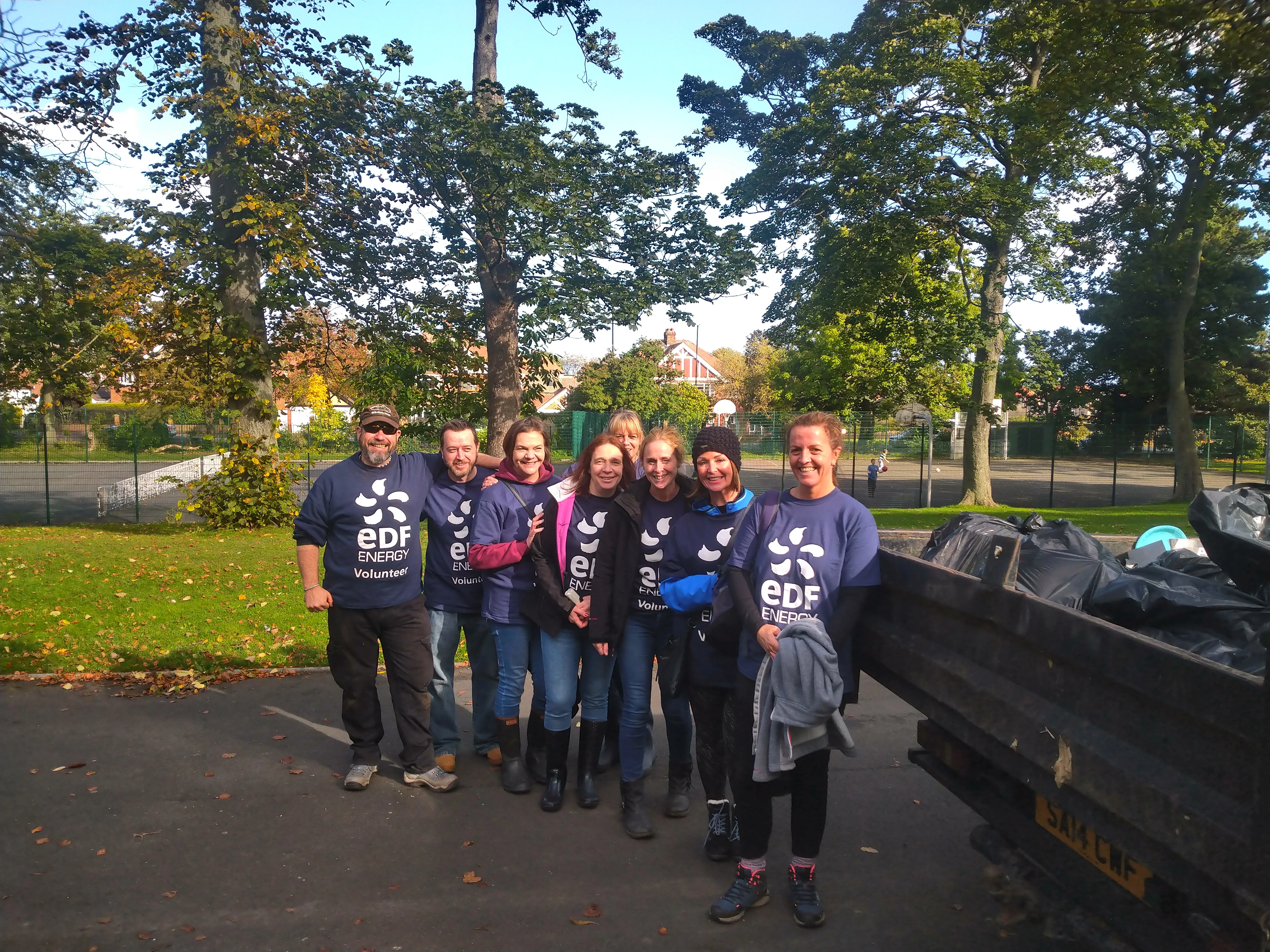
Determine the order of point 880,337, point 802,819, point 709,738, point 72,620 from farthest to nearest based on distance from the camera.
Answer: point 880,337 → point 72,620 → point 709,738 → point 802,819

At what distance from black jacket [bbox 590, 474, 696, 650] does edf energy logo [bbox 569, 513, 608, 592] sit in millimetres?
84

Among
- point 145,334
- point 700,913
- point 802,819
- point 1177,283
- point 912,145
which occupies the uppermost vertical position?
point 912,145

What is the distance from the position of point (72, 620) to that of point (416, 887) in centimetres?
556

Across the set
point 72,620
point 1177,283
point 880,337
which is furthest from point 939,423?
point 72,620

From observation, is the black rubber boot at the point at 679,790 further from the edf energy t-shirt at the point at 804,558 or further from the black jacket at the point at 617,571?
the edf energy t-shirt at the point at 804,558

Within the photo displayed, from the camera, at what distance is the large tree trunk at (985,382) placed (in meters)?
21.6

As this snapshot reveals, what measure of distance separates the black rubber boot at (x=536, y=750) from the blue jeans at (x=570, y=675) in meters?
0.30

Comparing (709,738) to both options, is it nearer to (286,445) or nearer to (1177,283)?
(286,445)

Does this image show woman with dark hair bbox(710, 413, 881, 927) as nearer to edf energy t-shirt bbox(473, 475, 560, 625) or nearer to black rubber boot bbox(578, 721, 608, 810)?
black rubber boot bbox(578, 721, 608, 810)

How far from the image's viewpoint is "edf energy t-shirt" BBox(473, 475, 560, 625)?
4.69 meters

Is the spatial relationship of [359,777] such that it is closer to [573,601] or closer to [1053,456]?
[573,601]

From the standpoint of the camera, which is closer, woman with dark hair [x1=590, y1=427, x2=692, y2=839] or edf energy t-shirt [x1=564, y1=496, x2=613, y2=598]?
woman with dark hair [x1=590, y1=427, x2=692, y2=839]

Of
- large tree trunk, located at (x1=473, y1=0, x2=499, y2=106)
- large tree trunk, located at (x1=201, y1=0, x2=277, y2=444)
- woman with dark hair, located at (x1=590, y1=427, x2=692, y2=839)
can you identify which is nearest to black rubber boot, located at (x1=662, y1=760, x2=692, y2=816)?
woman with dark hair, located at (x1=590, y1=427, x2=692, y2=839)

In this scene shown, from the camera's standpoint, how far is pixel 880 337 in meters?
21.4
